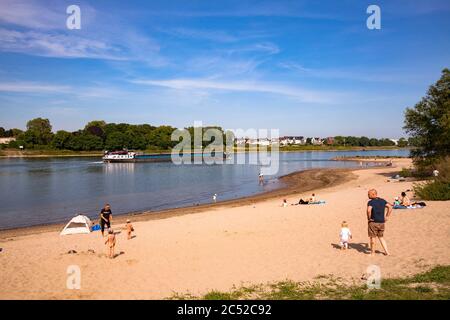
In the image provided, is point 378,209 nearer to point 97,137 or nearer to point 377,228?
point 377,228

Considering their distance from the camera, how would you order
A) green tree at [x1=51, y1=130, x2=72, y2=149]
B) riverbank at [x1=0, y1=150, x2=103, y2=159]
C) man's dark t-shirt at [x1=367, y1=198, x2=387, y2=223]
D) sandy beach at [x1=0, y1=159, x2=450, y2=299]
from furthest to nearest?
1. green tree at [x1=51, y1=130, x2=72, y2=149]
2. riverbank at [x1=0, y1=150, x2=103, y2=159]
3. man's dark t-shirt at [x1=367, y1=198, x2=387, y2=223]
4. sandy beach at [x1=0, y1=159, x2=450, y2=299]

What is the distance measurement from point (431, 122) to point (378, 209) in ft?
103

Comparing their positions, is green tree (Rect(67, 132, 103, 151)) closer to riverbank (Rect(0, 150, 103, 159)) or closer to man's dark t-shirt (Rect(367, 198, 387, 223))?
riverbank (Rect(0, 150, 103, 159))

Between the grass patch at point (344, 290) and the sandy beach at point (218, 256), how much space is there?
526 mm

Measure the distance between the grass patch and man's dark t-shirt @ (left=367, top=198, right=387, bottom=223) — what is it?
213 centimetres

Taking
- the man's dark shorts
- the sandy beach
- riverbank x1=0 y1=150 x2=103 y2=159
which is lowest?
the sandy beach

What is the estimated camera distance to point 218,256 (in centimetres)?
1312

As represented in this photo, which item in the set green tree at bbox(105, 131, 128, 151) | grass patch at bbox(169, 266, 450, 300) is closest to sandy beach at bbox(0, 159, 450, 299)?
grass patch at bbox(169, 266, 450, 300)

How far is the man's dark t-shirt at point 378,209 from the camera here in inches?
454

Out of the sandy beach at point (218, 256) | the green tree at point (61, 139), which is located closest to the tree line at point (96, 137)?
the green tree at point (61, 139)

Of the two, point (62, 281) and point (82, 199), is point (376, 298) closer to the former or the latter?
point (62, 281)

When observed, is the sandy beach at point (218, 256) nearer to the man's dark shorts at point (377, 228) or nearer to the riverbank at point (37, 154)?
the man's dark shorts at point (377, 228)

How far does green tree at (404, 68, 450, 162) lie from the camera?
36.6 meters
